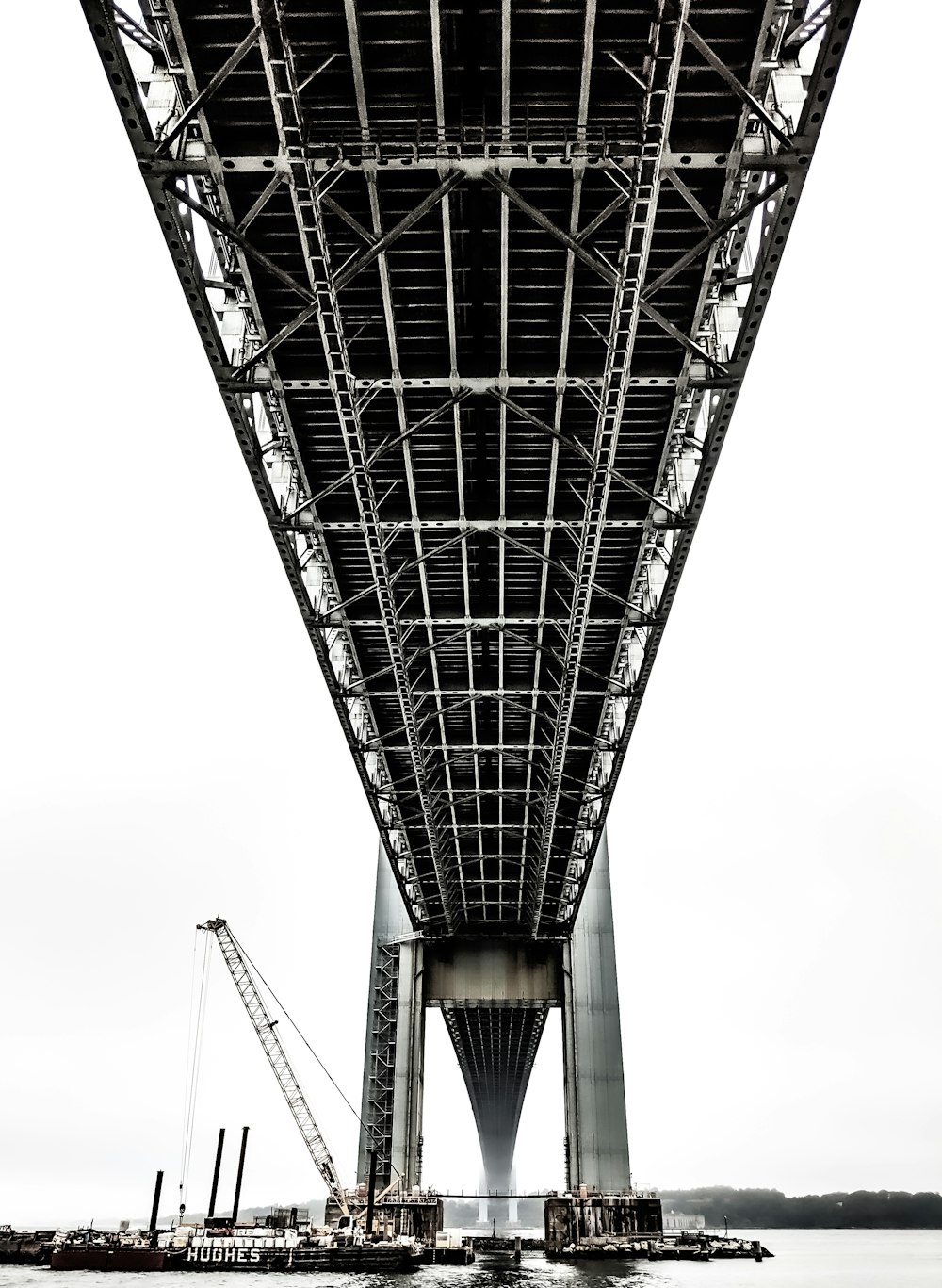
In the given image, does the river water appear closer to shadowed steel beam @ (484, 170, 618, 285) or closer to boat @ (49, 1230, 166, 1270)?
boat @ (49, 1230, 166, 1270)

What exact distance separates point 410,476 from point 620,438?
5.22m

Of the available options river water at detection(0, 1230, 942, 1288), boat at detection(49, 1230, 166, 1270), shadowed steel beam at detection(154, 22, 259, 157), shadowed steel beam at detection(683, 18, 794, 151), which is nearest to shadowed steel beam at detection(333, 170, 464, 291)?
shadowed steel beam at detection(154, 22, 259, 157)

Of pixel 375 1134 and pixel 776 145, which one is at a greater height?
pixel 776 145

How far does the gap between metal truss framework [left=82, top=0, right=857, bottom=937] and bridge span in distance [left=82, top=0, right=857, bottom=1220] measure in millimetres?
63

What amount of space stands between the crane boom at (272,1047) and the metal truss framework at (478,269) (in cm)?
5603

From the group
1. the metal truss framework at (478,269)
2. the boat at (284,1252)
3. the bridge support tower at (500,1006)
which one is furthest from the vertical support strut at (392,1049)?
the metal truss framework at (478,269)

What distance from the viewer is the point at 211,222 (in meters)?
19.1

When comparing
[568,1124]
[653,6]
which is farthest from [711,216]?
[568,1124]

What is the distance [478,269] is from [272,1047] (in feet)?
244

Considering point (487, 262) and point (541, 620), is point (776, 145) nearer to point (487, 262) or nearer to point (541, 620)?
point (487, 262)

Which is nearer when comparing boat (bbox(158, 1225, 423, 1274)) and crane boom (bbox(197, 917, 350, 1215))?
boat (bbox(158, 1225, 423, 1274))

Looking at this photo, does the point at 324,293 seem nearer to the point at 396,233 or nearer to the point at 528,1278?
the point at 396,233

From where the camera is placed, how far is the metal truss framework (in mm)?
17000

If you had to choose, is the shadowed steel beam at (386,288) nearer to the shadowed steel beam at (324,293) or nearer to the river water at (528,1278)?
the shadowed steel beam at (324,293)
